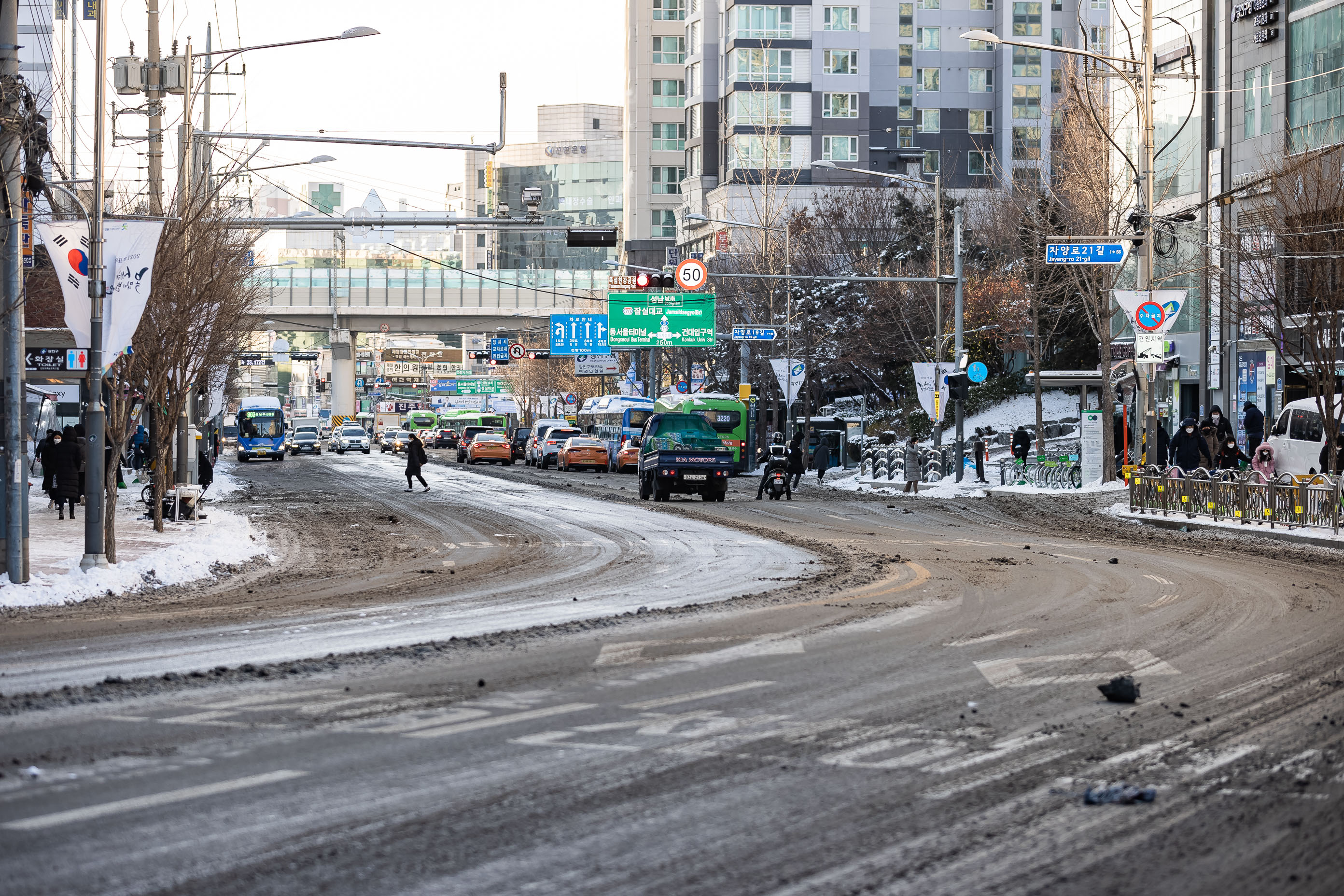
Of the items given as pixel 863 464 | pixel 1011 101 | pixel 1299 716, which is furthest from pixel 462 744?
pixel 1011 101

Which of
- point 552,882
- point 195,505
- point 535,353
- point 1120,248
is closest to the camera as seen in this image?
point 552,882

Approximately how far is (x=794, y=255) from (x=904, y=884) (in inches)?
2675

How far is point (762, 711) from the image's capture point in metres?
8.84

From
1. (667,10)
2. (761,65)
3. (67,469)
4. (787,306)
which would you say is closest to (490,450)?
(787,306)

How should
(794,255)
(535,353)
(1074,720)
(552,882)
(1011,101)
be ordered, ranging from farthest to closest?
(1011,101) < (535,353) < (794,255) < (1074,720) < (552,882)

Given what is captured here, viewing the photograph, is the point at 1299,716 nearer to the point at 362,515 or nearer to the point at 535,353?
the point at 362,515

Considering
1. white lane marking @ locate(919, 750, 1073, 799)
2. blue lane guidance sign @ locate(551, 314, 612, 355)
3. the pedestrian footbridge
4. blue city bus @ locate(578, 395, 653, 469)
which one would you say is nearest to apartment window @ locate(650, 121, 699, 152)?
the pedestrian footbridge

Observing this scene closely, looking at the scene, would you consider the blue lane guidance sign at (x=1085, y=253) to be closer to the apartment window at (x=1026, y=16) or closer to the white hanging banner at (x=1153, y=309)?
the white hanging banner at (x=1153, y=309)

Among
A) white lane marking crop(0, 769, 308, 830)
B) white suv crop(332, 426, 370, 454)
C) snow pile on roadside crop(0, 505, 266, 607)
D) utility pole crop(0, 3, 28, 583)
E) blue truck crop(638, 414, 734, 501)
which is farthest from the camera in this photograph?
white suv crop(332, 426, 370, 454)

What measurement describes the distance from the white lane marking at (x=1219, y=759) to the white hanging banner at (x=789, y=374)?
4452 centimetres

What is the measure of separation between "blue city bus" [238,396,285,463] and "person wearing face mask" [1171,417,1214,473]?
56598mm

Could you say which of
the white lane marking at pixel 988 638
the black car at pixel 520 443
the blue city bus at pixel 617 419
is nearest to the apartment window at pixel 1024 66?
the black car at pixel 520 443

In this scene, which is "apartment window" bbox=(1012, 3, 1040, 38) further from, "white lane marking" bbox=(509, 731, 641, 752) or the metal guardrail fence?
"white lane marking" bbox=(509, 731, 641, 752)

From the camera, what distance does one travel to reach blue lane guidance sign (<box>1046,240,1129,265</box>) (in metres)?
30.3
